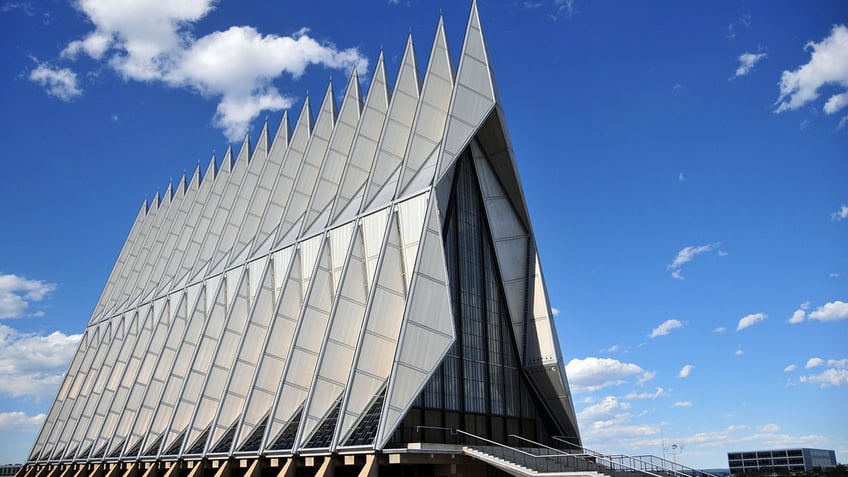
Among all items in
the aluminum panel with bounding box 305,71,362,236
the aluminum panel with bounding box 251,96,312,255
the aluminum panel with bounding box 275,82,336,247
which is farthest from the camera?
the aluminum panel with bounding box 251,96,312,255

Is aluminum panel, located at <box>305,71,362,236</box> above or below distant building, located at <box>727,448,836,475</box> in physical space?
below

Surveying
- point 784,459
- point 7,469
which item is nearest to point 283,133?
point 7,469

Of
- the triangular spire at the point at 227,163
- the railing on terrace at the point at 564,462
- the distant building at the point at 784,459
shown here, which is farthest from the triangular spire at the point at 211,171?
the distant building at the point at 784,459

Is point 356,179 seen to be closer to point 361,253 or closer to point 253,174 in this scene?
point 361,253

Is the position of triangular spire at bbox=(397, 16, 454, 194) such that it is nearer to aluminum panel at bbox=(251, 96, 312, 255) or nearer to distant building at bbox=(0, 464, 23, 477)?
aluminum panel at bbox=(251, 96, 312, 255)

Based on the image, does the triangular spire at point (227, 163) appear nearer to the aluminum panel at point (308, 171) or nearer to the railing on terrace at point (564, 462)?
the aluminum panel at point (308, 171)

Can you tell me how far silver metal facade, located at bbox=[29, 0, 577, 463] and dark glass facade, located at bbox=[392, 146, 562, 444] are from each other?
79cm

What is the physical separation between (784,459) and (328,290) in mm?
144912

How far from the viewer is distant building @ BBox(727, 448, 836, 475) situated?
469 feet

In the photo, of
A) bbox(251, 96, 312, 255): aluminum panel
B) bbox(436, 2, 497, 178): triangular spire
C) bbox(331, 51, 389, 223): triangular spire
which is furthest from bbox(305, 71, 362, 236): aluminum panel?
bbox(436, 2, 497, 178): triangular spire

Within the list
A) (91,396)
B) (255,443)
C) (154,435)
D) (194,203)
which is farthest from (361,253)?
(91,396)

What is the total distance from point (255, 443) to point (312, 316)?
6.26 m

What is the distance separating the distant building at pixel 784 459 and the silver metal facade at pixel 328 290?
125 m

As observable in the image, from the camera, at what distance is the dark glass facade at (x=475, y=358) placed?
104 ft
